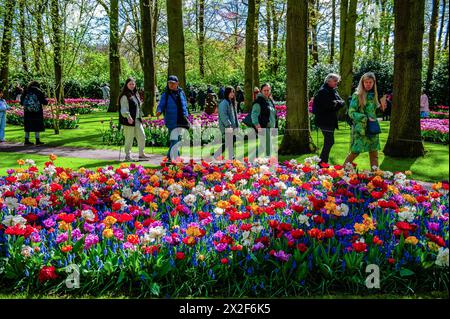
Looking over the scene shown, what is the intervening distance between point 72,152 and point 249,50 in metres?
8.96

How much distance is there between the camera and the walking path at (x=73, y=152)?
1088 cm

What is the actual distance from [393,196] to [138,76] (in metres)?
35.4

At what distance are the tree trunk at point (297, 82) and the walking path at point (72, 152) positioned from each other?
3032 mm

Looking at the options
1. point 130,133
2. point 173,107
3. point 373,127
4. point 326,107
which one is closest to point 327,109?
point 326,107

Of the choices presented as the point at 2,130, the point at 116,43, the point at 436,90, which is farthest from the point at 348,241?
the point at 436,90

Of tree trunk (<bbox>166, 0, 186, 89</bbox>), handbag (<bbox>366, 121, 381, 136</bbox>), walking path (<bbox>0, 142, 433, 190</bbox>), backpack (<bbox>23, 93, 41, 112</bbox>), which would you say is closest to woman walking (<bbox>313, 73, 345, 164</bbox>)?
handbag (<bbox>366, 121, 381, 136</bbox>)

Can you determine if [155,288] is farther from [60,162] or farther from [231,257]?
[60,162]

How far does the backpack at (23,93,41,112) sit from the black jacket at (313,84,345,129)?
839 cm

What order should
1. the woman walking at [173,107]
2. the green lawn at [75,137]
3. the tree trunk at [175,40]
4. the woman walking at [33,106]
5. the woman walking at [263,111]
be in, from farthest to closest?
the tree trunk at [175,40] < the green lawn at [75,137] < the woman walking at [33,106] < the woman walking at [263,111] < the woman walking at [173,107]

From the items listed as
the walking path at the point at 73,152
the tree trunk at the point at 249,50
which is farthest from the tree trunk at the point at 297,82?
the tree trunk at the point at 249,50

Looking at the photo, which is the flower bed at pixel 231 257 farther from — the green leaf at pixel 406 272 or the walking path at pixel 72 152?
the walking path at pixel 72 152

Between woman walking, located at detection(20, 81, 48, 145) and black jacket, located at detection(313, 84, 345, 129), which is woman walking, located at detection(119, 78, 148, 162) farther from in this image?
woman walking, located at detection(20, 81, 48, 145)

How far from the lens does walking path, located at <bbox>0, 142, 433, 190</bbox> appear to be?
35.7 ft

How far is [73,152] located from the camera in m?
12.0
